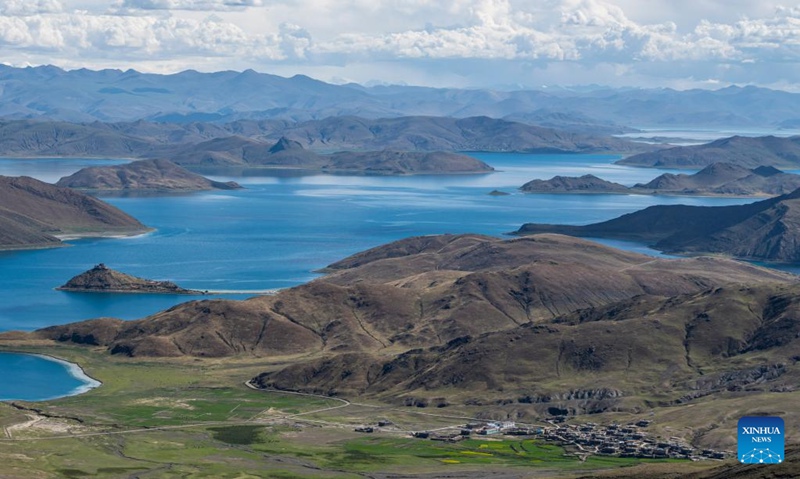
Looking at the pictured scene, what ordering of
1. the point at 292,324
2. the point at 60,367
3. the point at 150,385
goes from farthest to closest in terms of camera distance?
1. the point at 292,324
2. the point at 60,367
3. the point at 150,385

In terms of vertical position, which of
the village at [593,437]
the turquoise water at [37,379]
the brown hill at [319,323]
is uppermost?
the brown hill at [319,323]

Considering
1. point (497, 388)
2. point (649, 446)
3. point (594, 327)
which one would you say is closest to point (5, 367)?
point (497, 388)

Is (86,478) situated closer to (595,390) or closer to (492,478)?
(492,478)

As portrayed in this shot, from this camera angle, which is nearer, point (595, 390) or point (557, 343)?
point (595, 390)

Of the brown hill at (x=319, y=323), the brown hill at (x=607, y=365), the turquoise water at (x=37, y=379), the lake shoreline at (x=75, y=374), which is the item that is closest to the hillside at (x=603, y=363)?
the brown hill at (x=607, y=365)

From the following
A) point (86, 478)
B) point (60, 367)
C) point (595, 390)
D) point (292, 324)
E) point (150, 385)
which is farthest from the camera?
point (292, 324)

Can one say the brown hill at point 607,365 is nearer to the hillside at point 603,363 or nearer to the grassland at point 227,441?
the hillside at point 603,363
